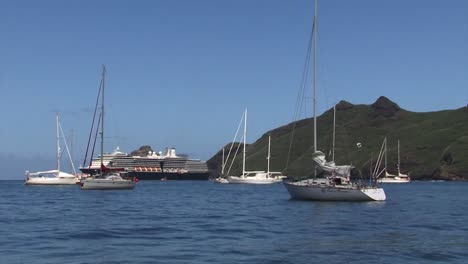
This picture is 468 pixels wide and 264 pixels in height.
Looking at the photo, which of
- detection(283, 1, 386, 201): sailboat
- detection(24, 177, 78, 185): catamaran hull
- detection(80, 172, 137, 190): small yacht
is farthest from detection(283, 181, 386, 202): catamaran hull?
detection(24, 177, 78, 185): catamaran hull

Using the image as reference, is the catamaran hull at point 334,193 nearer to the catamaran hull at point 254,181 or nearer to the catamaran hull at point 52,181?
the catamaran hull at point 52,181

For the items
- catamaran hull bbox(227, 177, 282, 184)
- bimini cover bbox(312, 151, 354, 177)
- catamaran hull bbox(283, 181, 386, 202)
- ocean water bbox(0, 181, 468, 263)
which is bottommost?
ocean water bbox(0, 181, 468, 263)

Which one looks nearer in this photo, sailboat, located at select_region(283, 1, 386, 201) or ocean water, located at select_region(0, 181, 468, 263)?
ocean water, located at select_region(0, 181, 468, 263)

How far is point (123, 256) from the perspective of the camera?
24609 millimetres

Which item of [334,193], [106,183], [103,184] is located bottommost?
[334,193]

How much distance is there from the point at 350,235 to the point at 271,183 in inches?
5133

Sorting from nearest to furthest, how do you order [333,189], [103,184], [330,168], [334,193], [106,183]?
[333,189], [334,193], [330,168], [103,184], [106,183]

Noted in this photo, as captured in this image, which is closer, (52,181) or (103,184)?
(103,184)

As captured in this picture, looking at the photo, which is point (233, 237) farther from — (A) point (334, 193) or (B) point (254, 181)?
(B) point (254, 181)

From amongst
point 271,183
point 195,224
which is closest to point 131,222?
point 195,224

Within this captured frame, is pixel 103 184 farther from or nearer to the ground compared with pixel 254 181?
nearer to the ground

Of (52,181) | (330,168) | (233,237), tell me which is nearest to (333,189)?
(330,168)

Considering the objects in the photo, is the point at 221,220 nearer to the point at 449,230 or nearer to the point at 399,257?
the point at 449,230

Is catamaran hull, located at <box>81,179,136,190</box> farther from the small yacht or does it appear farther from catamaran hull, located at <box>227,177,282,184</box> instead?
catamaran hull, located at <box>227,177,282,184</box>
